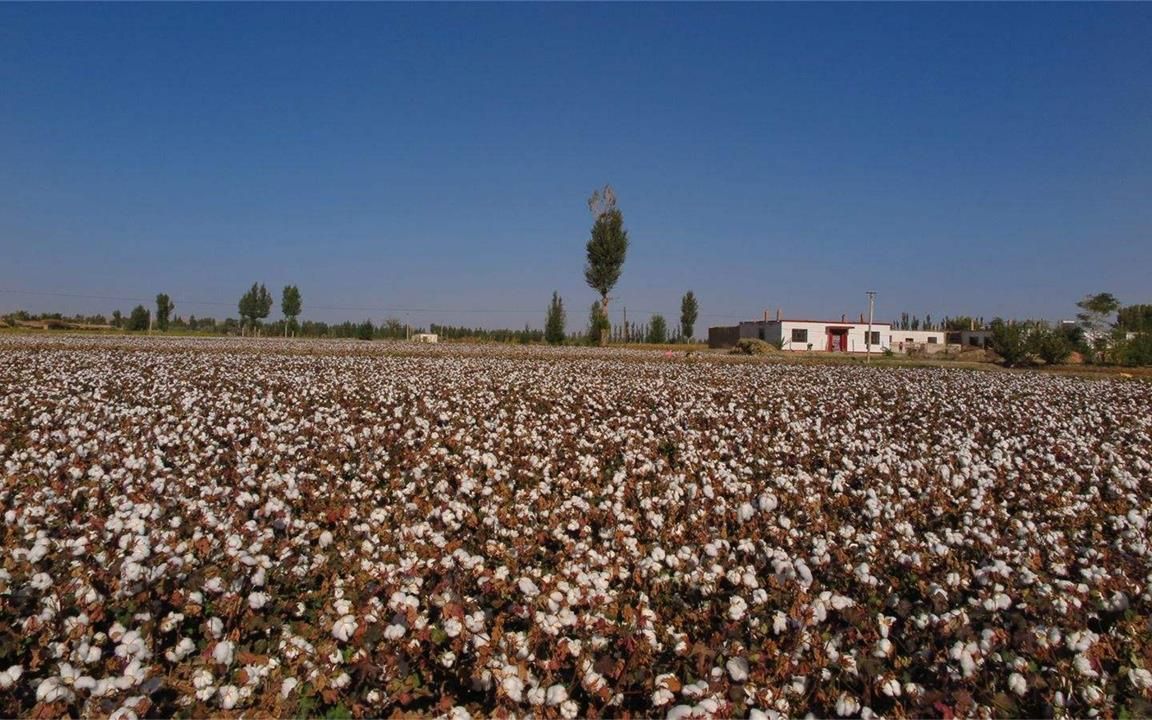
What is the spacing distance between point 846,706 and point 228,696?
2435 mm

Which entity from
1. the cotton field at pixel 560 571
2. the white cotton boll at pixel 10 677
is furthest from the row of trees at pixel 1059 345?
the white cotton boll at pixel 10 677

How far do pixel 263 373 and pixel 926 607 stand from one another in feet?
47.7

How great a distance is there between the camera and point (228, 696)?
109 inches

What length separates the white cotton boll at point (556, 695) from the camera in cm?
278

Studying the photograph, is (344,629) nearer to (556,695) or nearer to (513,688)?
(513,688)

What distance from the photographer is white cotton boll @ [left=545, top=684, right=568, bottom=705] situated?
2781mm

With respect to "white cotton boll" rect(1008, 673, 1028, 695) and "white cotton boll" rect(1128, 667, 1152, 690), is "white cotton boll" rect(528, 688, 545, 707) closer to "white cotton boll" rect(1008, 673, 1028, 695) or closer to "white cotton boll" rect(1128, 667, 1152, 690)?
"white cotton boll" rect(1008, 673, 1028, 695)

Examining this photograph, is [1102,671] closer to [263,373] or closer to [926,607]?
[926,607]

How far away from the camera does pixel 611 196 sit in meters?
55.6

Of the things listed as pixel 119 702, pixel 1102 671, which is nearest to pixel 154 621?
pixel 119 702

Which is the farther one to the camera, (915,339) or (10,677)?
(915,339)

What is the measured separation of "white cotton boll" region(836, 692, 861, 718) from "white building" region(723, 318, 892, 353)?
60.8 m

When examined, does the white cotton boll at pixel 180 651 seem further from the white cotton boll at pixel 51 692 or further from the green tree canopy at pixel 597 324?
the green tree canopy at pixel 597 324

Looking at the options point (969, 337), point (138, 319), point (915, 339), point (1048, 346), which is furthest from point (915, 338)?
point (138, 319)
